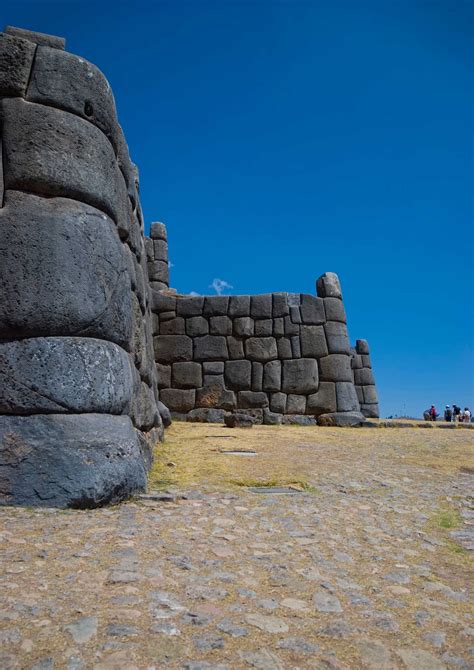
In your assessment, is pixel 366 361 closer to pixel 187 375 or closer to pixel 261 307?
pixel 261 307

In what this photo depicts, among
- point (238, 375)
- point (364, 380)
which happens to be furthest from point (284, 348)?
point (364, 380)

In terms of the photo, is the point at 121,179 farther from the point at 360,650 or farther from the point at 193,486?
the point at 360,650

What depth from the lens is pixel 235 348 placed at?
1149 cm

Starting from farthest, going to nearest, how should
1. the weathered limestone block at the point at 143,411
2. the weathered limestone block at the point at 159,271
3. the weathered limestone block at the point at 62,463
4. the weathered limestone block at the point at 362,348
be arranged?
the weathered limestone block at the point at 362,348 < the weathered limestone block at the point at 159,271 < the weathered limestone block at the point at 143,411 < the weathered limestone block at the point at 62,463

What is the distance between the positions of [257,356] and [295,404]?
1.31 m

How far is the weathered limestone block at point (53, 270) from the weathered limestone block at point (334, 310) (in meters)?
8.24

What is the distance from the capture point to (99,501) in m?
3.32

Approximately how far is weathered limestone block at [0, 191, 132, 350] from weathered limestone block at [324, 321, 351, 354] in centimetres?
804

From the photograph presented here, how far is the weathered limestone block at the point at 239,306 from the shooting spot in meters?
→ 11.6

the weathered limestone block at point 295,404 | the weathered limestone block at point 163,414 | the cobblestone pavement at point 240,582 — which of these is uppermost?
the weathered limestone block at point 295,404

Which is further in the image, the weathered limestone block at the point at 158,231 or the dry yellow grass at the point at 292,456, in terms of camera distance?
the weathered limestone block at the point at 158,231

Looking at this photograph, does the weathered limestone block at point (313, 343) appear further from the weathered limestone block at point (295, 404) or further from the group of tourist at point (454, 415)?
the group of tourist at point (454, 415)

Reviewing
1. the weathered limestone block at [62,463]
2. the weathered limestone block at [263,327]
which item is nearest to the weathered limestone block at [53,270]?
the weathered limestone block at [62,463]

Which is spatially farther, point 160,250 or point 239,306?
point 160,250
